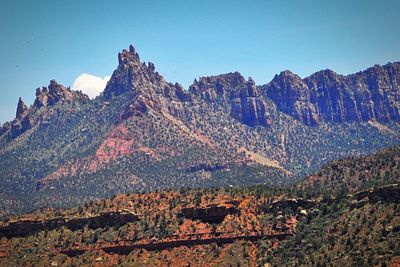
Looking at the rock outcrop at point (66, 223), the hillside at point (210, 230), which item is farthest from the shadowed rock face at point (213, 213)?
the rock outcrop at point (66, 223)

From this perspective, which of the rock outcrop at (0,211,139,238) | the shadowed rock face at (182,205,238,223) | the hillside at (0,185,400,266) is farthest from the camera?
the rock outcrop at (0,211,139,238)

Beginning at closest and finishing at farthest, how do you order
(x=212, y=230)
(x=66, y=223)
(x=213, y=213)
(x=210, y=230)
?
1. (x=212, y=230)
2. (x=210, y=230)
3. (x=213, y=213)
4. (x=66, y=223)

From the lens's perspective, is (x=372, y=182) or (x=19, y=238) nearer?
(x=19, y=238)

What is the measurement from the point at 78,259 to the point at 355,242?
71.3 m

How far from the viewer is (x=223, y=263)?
157 metres

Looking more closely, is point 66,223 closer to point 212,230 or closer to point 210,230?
point 210,230

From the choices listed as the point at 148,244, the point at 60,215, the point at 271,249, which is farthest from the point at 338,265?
the point at 60,215

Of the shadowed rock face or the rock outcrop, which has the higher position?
the rock outcrop

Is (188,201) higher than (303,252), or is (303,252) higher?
(188,201)

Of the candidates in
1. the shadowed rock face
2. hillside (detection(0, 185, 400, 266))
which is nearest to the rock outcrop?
hillside (detection(0, 185, 400, 266))

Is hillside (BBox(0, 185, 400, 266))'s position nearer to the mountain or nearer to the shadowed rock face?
the shadowed rock face

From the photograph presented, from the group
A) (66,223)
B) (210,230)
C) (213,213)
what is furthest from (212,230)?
(66,223)

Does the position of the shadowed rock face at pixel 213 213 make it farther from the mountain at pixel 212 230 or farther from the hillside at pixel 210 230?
the mountain at pixel 212 230

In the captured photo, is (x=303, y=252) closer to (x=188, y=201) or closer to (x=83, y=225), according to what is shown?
(x=188, y=201)
